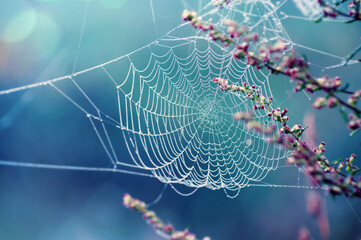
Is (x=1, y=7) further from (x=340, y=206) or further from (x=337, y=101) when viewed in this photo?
(x=340, y=206)

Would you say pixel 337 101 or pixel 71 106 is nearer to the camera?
pixel 337 101

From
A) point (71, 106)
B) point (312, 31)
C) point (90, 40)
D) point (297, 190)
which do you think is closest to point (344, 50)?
point (312, 31)

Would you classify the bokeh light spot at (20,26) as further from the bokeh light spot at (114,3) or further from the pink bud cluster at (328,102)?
the pink bud cluster at (328,102)

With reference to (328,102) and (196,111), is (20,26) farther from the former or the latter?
(328,102)

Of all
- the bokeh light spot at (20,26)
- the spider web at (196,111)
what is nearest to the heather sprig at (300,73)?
the spider web at (196,111)

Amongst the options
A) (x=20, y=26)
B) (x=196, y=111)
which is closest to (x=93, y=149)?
(x=196, y=111)

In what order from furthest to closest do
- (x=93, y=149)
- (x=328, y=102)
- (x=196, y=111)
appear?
(x=93, y=149)
(x=196, y=111)
(x=328, y=102)

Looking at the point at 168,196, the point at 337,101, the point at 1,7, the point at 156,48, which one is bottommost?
the point at 168,196

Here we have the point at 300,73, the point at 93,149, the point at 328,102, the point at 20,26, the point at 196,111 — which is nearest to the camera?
the point at 328,102

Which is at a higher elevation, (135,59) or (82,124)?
(135,59)
